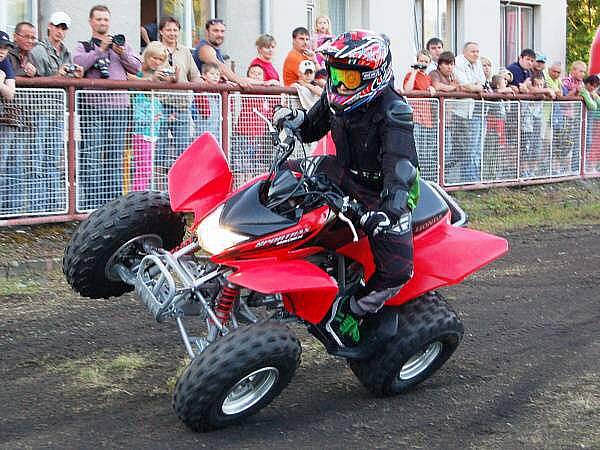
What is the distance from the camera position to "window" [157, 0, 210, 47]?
1415 cm

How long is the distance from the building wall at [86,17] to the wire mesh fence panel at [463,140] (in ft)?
13.0

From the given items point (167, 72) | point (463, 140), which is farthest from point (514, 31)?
point (167, 72)

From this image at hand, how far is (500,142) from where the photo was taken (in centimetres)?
1384

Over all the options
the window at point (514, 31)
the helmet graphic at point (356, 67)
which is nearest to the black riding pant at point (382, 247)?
the helmet graphic at point (356, 67)

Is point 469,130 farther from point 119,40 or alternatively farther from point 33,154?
point 33,154

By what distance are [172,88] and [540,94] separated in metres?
6.56

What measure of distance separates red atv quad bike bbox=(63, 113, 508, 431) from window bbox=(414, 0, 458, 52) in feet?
41.9

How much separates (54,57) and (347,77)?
5239 mm

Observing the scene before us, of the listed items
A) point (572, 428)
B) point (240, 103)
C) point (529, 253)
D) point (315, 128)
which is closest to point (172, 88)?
point (240, 103)

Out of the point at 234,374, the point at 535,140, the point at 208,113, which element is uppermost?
the point at 208,113

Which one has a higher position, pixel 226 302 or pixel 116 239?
pixel 116 239

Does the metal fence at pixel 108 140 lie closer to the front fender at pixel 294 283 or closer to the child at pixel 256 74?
the child at pixel 256 74

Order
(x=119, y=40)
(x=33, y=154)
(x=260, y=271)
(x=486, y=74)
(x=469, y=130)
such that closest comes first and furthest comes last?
(x=260, y=271), (x=33, y=154), (x=119, y=40), (x=469, y=130), (x=486, y=74)

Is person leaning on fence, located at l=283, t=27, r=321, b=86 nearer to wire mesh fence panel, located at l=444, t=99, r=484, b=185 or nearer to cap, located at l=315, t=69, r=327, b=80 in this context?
cap, located at l=315, t=69, r=327, b=80
